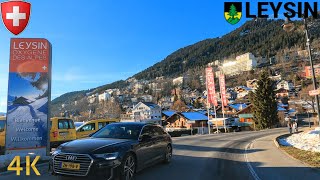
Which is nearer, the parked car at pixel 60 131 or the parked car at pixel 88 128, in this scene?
the parked car at pixel 60 131

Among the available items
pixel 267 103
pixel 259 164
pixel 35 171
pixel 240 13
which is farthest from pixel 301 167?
pixel 267 103

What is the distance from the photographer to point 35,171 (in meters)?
9.35

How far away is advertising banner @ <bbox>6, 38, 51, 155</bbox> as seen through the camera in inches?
507

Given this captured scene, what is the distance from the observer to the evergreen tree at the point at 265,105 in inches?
2304

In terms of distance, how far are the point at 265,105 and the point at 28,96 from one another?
171 ft

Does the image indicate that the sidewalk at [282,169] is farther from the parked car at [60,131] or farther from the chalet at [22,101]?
the parked car at [60,131]

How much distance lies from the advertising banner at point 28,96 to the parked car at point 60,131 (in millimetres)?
6259

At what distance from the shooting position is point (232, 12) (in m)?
14.7

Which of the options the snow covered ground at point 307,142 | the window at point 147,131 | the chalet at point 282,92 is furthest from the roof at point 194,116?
the chalet at point 282,92

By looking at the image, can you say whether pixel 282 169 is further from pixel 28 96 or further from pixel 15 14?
pixel 15 14

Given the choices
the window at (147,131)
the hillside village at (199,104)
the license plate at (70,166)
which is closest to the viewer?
the license plate at (70,166)

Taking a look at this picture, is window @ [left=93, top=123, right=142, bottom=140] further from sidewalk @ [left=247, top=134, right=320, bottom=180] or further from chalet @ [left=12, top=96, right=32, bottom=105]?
chalet @ [left=12, top=96, right=32, bottom=105]

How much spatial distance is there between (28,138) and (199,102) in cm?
13504

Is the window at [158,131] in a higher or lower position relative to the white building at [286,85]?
lower
